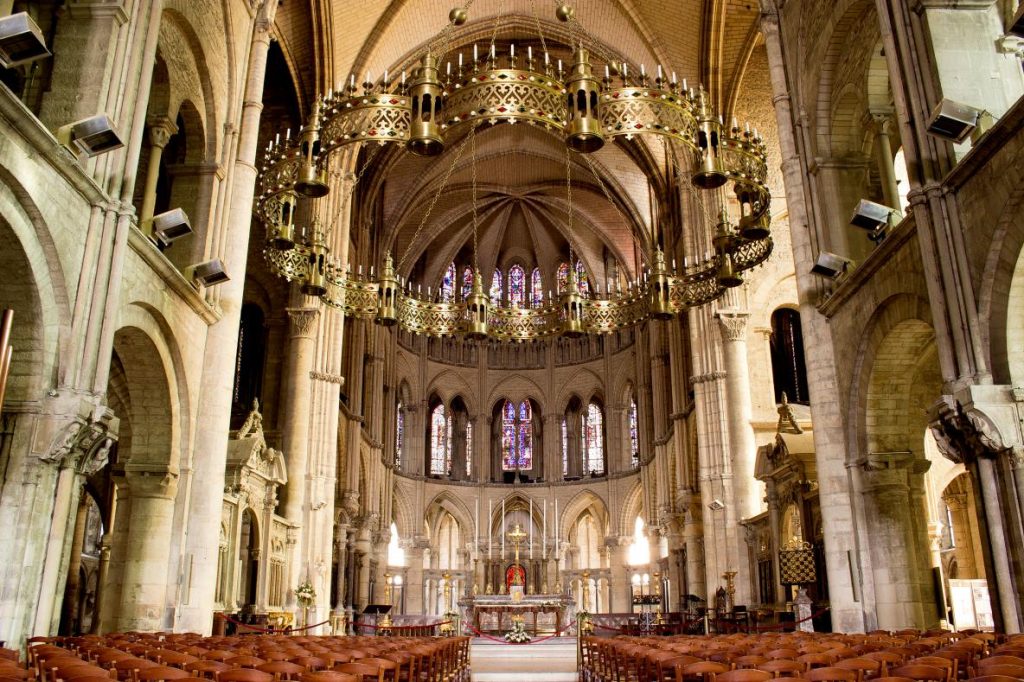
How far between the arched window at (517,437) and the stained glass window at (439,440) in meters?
2.94

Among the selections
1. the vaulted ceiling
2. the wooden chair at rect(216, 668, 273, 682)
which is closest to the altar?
the vaulted ceiling

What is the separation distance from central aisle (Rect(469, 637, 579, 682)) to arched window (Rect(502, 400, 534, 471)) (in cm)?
1917

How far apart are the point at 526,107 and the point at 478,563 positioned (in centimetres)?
3045

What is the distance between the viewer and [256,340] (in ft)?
82.9

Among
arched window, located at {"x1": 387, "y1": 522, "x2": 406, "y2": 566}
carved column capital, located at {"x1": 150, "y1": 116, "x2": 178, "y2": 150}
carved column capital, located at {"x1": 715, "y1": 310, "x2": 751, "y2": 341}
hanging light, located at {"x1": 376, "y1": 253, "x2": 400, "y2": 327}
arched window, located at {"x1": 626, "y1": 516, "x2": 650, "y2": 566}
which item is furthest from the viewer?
arched window, located at {"x1": 626, "y1": 516, "x2": 650, "y2": 566}

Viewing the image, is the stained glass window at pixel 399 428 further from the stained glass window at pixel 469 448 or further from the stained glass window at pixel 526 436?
the stained glass window at pixel 526 436

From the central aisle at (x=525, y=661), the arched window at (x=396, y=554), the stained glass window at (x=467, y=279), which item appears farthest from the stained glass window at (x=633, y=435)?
the central aisle at (x=525, y=661)

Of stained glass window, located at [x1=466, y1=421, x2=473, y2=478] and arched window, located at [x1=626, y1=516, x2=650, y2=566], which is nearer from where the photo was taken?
arched window, located at [x1=626, y1=516, x2=650, y2=566]

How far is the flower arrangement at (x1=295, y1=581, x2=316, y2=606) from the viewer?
2078cm

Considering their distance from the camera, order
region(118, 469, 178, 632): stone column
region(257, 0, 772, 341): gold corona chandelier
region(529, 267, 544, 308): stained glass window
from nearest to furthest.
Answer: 1. region(257, 0, 772, 341): gold corona chandelier
2. region(118, 469, 178, 632): stone column
3. region(529, 267, 544, 308): stained glass window

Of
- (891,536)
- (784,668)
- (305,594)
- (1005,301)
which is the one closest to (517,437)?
(305,594)

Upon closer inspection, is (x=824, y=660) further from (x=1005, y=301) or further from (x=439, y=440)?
(x=439, y=440)

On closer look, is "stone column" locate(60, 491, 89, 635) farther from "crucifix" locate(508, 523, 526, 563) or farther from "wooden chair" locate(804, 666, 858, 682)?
"wooden chair" locate(804, 666, 858, 682)

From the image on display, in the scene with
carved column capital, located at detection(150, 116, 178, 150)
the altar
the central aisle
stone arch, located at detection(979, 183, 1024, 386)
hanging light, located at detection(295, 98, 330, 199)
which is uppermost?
carved column capital, located at detection(150, 116, 178, 150)
